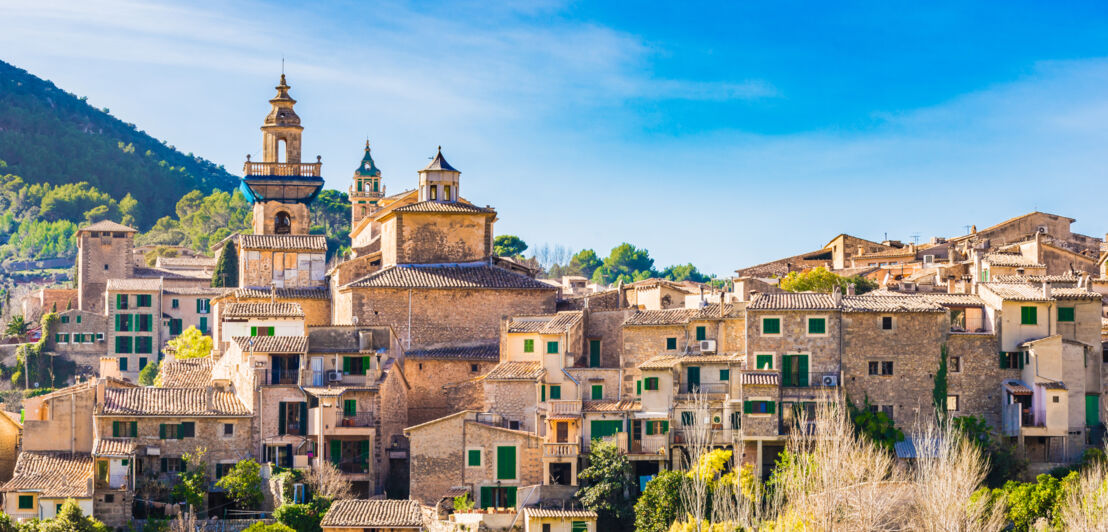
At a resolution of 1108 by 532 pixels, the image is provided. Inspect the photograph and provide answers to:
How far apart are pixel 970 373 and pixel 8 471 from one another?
27802mm

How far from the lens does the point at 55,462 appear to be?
134ft

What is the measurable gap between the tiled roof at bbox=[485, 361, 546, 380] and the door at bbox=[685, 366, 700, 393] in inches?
163

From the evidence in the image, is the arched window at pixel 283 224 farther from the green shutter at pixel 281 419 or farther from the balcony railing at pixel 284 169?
the green shutter at pixel 281 419

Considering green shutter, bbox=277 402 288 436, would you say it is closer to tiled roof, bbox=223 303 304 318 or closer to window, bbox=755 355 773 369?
tiled roof, bbox=223 303 304 318

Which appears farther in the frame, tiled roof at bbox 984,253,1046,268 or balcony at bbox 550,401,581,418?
tiled roof at bbox 984,253,1046,268

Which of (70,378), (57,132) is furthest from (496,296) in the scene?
(57,132)

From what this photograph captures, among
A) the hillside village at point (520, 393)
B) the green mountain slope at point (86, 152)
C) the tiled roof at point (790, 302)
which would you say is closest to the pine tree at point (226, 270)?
the hillside village at point (520, 393)

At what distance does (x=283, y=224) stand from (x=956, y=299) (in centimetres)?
2634

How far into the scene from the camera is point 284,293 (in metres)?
52.0

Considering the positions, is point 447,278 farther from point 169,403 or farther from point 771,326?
point 771,326

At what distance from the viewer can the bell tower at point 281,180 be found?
189 feet

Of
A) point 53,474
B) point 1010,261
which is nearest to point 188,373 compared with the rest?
point 53,474

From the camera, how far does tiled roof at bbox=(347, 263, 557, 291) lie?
4853cm

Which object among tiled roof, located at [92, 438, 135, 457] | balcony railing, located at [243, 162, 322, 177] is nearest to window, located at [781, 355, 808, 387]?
tiled roof, located at [92, 438, 135, 457]
